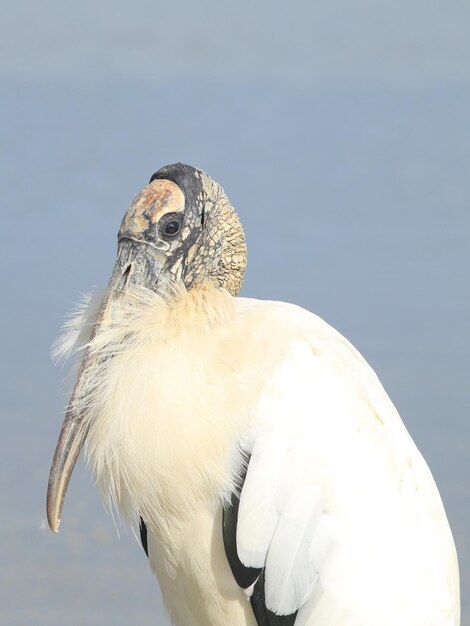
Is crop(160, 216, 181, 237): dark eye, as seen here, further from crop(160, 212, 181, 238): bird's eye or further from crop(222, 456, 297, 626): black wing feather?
crop(222, 456, 297, 626): black wing feather

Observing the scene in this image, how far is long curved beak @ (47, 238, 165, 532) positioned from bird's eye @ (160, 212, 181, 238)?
0.25 feet

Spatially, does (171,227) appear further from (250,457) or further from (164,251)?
(250,457)

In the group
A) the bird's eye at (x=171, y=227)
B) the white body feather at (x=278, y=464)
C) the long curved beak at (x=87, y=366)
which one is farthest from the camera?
the bird's eye at (x=171, y=227)

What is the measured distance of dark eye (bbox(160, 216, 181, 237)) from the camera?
7.68 meters

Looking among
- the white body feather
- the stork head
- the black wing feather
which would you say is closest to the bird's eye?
the stork head

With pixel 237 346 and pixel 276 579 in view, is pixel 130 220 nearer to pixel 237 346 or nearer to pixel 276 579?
pixel 237 346

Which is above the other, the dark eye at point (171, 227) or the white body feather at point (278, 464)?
the dark eye at point (171, 227)

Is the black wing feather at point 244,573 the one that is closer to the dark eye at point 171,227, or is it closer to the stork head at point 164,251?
the stork head at point 164,251

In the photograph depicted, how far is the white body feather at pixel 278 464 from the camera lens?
7.32 m

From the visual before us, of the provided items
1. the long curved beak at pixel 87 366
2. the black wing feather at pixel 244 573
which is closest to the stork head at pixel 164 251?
the long curved beak at pixel 87 366

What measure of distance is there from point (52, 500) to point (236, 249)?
1.13 meters

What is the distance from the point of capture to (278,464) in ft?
24.1

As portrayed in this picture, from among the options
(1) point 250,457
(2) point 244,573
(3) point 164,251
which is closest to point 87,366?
(3) point 164,251

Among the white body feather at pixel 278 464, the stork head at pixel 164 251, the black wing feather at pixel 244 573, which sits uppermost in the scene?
the stork head at pixel 164 251
